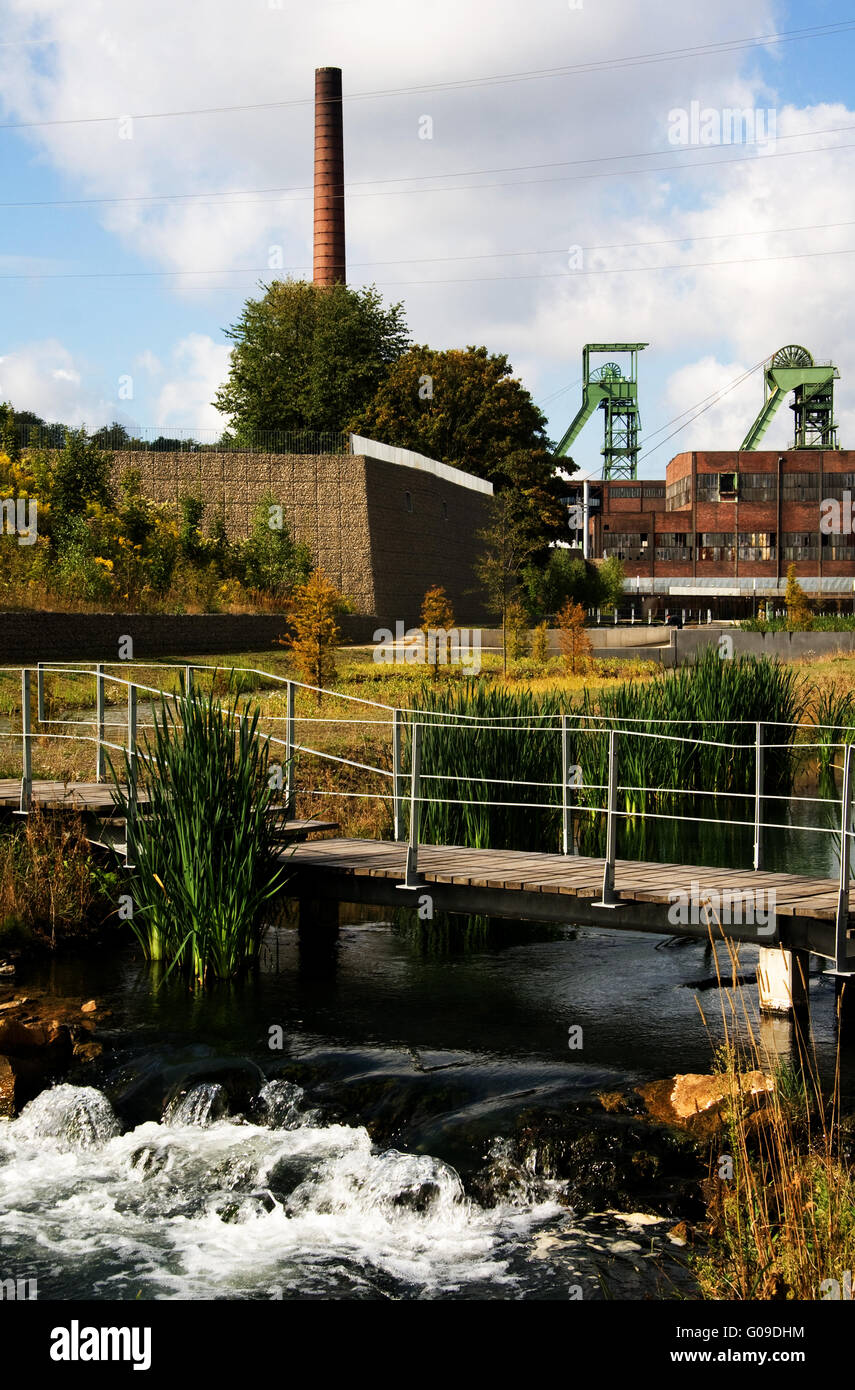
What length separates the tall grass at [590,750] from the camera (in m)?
12.3

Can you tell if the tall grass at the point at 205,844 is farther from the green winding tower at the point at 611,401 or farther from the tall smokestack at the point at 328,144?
the green winding tower at the point at 611,401

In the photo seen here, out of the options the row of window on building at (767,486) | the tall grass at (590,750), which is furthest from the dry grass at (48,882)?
the row of window on building at (767,486)

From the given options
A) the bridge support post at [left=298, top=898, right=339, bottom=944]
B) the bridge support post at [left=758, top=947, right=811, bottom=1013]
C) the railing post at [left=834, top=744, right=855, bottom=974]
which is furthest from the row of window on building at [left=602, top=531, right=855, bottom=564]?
the railing post at [left=834, top=744, right=855, bottom=974]

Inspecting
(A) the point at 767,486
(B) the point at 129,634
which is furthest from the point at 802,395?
(B) the point at 129,634

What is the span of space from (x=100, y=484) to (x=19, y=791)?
66.4 feet

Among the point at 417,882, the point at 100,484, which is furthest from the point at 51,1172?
the point at 100,484

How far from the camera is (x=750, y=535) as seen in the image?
8419 cm

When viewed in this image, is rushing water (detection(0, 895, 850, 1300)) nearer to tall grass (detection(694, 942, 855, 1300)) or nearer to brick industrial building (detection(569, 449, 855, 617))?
tall grass (detection(694, 942, 855, 1300))

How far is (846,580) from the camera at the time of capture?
80875mm

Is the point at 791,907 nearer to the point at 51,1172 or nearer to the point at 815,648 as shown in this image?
the point at 51,1172

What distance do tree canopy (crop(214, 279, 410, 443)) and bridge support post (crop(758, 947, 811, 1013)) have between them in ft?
155

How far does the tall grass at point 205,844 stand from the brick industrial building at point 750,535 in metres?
72.9

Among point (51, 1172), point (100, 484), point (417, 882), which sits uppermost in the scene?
point (100, 484)

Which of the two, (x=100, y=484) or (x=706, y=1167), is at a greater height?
(x=100, y=484)
